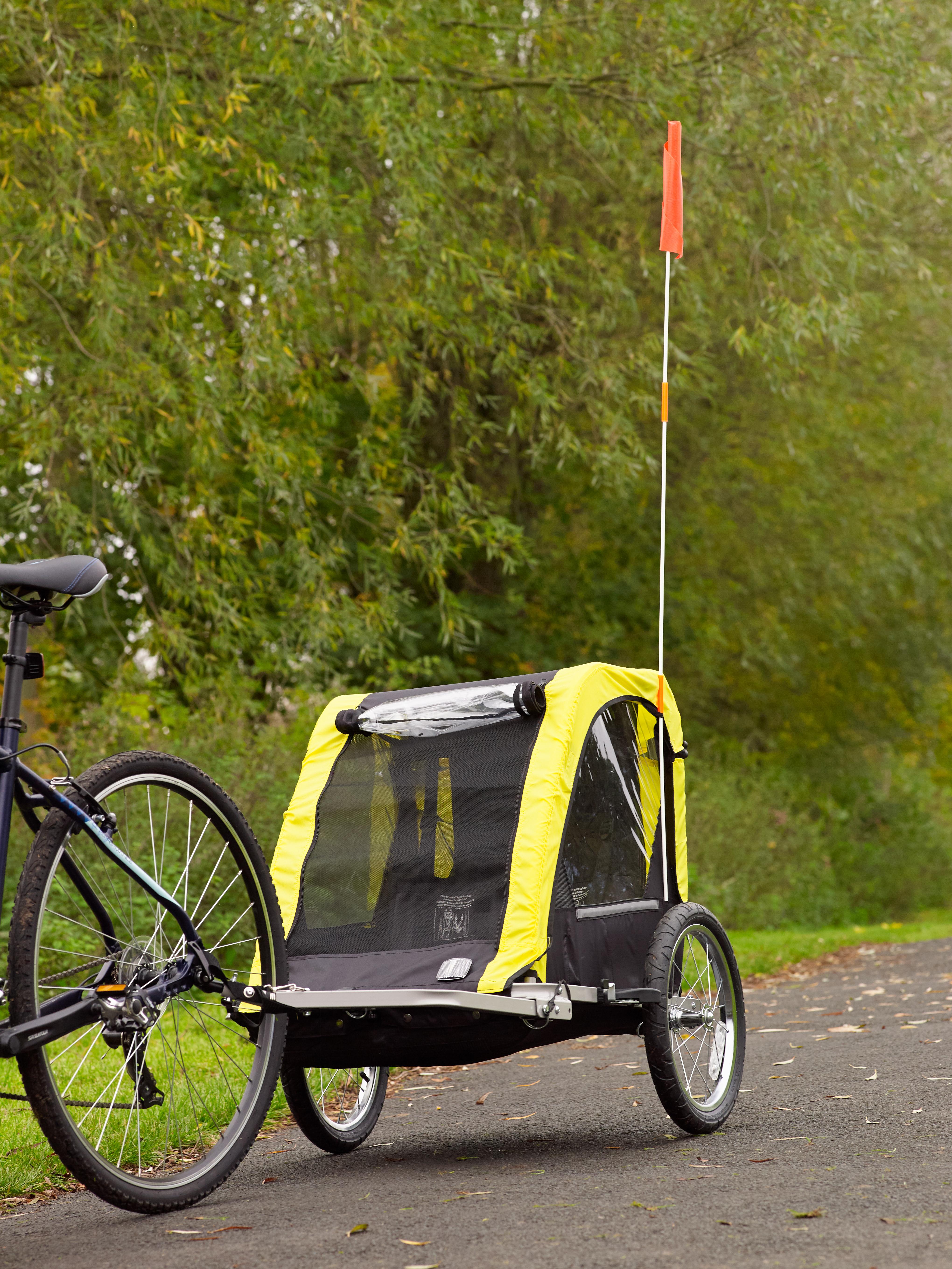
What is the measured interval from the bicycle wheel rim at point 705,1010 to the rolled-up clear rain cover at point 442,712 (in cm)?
96

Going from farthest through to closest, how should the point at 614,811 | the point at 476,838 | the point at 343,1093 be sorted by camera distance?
the point at 343,1093 → the point at 614,811 → the point at 476,838

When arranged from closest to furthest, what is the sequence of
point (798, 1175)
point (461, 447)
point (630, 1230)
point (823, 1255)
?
point (823, 1255) → point (630, 1230) → point (798, 1175) → point (461, 447)

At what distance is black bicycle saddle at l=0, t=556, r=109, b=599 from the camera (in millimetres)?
3584

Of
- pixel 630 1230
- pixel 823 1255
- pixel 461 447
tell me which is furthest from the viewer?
pixel 461 447

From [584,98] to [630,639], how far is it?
23.2 ft

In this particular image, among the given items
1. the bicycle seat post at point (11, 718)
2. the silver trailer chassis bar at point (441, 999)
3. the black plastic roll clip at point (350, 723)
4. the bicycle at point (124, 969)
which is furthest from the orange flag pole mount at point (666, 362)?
the bicycle seat post at point (11, 718)

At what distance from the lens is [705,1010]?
15.8ft

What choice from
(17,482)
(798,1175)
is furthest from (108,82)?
(798,1175)

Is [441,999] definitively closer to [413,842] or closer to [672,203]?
[413,842]

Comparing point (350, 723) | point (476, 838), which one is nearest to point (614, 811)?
point (476, 838)

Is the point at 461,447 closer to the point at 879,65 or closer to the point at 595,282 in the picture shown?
the point at 595,282

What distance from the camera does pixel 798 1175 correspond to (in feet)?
12.8

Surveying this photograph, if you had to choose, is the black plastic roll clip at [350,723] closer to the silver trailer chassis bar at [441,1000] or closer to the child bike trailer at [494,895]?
the child bike trailer at [494,895]

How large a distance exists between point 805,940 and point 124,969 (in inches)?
382
